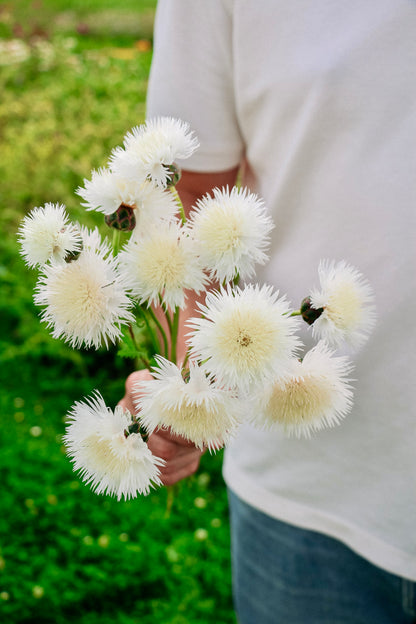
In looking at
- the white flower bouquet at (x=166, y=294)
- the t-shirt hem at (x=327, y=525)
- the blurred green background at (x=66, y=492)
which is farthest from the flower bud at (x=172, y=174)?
the t-shirt hem at (x=327, y=525)

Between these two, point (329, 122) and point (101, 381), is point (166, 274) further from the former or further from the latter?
point (101, 381)

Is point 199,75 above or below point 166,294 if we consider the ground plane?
above

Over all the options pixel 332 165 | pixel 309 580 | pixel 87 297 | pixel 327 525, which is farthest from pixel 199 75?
pixel 309 580

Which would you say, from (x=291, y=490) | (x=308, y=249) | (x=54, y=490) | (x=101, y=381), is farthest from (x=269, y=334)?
(x=101, y=381)

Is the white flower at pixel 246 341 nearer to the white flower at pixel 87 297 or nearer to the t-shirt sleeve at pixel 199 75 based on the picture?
the white flower at pixel 87 297

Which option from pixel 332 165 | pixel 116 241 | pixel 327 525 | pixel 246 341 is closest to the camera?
pixel 246 341

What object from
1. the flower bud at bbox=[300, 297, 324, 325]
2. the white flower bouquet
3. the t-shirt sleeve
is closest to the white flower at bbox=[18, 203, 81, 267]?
the white flower bouquet

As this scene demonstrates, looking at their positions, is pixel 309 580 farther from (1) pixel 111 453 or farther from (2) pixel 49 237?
(2) pixel 49 237
